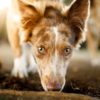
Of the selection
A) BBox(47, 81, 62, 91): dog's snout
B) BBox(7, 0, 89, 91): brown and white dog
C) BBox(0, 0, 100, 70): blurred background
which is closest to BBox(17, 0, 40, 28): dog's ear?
BBox(7, 0, 89, 91): brown and white dog

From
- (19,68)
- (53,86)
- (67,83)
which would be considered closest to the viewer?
(53,86)

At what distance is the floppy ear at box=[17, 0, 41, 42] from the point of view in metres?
1.84

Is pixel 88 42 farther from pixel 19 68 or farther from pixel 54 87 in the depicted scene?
pixel 54 87

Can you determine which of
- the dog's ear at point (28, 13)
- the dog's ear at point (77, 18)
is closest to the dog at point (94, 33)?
the dog's ear at point (77, 18)

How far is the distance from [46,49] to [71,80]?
0.61ft

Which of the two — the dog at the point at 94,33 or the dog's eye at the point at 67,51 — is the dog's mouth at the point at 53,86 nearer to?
the dog's eye at the point at 67,51

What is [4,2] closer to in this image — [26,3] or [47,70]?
[26,3]

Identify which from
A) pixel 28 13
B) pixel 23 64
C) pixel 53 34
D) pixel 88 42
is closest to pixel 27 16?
pixel 28 13

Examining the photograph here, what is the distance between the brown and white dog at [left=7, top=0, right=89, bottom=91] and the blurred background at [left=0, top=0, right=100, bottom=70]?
0.05 metres

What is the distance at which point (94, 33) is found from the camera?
7.09ft

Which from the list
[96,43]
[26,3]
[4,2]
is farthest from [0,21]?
[96,43]

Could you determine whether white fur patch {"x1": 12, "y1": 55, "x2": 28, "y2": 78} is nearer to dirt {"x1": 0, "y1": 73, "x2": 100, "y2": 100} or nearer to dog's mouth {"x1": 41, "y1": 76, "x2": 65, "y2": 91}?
dirt {"x1": 0, "y1": 73, "x2": 100, "y2": 100}

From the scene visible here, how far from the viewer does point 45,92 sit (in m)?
1.78

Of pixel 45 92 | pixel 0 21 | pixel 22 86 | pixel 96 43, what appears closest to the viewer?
pixel 45 92
